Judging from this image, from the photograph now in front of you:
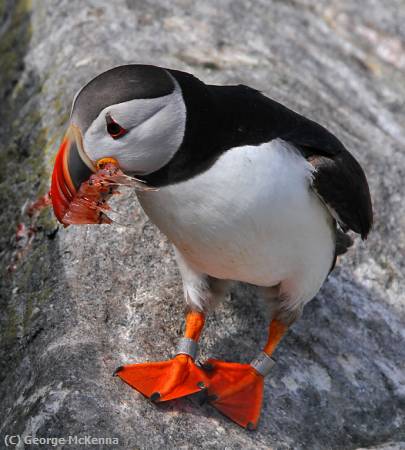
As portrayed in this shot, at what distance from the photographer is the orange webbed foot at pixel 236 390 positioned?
3783mm

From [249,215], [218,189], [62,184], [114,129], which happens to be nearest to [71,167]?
[62,184]

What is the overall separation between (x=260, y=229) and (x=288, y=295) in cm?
67

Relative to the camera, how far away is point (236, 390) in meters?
3.89

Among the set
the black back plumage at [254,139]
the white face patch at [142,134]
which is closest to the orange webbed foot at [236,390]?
the black back plumage at [254,139]

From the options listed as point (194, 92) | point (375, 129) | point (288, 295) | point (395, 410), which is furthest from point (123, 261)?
point (375, 129)

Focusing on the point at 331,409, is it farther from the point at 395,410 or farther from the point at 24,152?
the point at 24,152

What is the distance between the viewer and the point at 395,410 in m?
4.30

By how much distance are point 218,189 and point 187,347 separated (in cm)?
98

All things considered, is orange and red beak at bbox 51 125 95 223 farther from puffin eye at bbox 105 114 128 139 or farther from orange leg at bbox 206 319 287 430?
orange leg at bbox 206 319 287 430

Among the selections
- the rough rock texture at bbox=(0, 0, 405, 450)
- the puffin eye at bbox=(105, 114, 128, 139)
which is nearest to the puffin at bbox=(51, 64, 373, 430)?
the puffin eye at bbox=(105, 114, 128, 139)

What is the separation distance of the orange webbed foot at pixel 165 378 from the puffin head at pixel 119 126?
884 mm

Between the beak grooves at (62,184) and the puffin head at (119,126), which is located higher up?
the puffin head at (119,126)

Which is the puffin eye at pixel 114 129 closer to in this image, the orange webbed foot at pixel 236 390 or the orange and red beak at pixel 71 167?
the orange and red beak at pixel 71 167

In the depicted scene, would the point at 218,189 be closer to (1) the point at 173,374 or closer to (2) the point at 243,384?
(1) the point at 173,374
